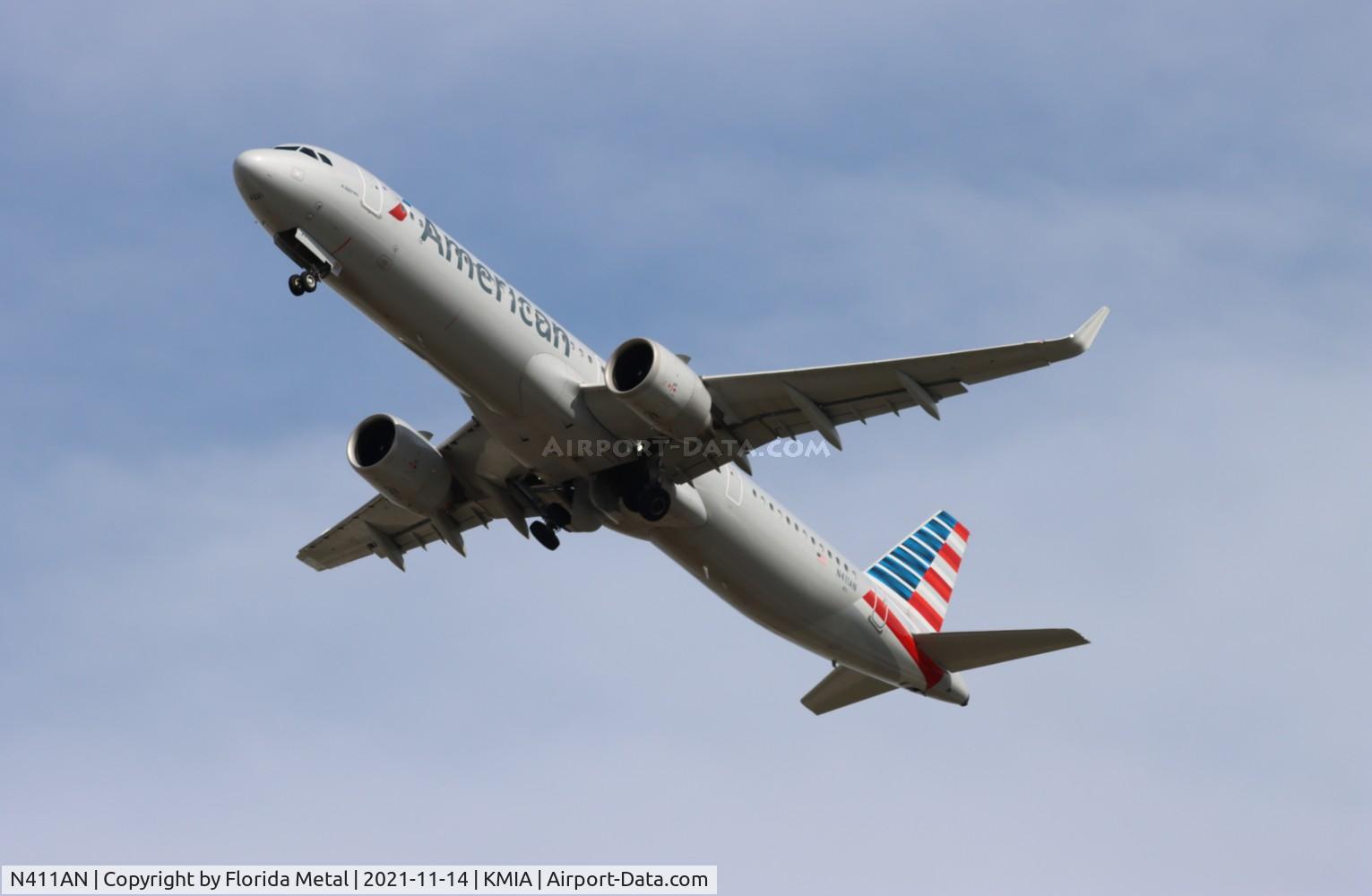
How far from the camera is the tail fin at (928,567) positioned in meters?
38.7

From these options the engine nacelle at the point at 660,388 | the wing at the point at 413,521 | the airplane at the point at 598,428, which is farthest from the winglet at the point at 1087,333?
the wing at the point at 413,521

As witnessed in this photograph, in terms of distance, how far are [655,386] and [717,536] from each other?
5.26 m

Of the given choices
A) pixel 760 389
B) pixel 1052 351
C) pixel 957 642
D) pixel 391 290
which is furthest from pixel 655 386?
pixel 957 642

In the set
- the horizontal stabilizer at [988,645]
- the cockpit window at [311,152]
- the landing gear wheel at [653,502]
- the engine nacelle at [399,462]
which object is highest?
the cockpit window at [311,152]

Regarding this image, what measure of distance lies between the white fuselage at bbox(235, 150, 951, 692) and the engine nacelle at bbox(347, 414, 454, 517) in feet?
8.47

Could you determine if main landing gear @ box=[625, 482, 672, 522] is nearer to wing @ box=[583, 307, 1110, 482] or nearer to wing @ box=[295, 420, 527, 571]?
wing @ box=[583, 307, 1110, 482]

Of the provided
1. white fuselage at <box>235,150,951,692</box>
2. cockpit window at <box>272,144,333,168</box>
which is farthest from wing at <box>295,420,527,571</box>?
cockpit window at <box>272,144,333,168</box>

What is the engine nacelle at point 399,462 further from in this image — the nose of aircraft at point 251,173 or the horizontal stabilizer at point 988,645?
the horizontal stabilizer at point 988,645

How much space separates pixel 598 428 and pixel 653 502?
1873mm

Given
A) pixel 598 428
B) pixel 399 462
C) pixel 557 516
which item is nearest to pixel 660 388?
pixel 598 428

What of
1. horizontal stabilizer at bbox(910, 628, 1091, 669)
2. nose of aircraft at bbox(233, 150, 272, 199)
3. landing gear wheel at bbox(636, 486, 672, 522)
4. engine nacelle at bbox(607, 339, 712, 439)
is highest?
nose of aircraft at bbox(233, 150, 272, 199)

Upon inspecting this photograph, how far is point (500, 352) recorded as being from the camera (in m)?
27.6

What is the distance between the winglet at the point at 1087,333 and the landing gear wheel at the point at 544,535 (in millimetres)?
11780

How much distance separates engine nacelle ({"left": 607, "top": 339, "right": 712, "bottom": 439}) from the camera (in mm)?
27172
